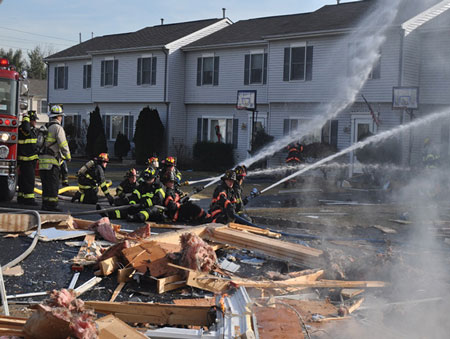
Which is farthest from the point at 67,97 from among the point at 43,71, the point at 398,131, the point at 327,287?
the point at 43,71

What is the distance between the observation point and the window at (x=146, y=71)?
90.5ft

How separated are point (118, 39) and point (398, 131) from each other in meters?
18.0

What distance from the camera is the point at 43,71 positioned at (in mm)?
69188

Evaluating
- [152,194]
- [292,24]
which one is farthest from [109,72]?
[152,194]

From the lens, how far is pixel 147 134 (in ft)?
86.4

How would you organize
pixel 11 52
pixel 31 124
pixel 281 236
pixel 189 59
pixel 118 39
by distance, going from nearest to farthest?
pixel 281 236, pixel 31 124, pixel 189 59, pixel 118 39, pixel 11 52

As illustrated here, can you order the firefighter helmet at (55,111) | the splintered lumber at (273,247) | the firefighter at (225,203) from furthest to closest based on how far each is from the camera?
the firefighter helmet at (55,111) < the firefighter at (225,203) < the splintered lumber at (273,247)

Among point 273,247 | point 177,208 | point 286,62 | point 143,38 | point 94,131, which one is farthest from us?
point 94,131

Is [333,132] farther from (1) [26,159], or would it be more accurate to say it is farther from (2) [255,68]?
(1) [26,159]

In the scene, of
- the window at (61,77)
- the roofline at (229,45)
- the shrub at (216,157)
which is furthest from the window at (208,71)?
the window at (61,77)

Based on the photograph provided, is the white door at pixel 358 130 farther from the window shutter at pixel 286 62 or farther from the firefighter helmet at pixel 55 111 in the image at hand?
the firefighter helmet at pixel 55 111

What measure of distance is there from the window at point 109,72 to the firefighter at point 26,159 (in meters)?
18.0

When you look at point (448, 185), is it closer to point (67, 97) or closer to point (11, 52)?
point (67, 97)

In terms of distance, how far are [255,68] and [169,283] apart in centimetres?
1921
